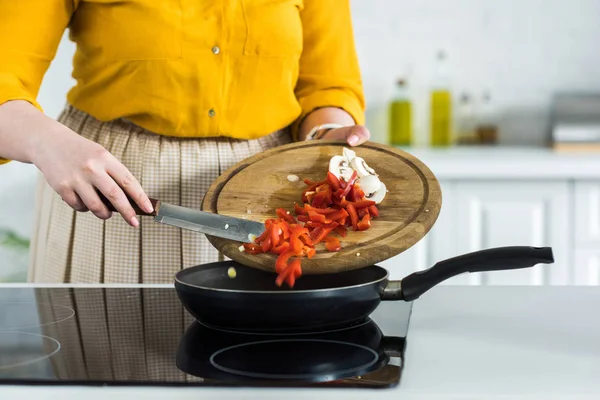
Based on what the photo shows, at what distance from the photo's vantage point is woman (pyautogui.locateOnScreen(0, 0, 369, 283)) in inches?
52.3

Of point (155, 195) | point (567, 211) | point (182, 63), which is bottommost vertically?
point (567, 211)

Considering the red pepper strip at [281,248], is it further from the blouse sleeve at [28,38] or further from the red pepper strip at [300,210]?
the blouse sleeve at [28,38]

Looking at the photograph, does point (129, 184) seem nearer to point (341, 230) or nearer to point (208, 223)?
point (208, 223)

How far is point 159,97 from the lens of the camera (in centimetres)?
135

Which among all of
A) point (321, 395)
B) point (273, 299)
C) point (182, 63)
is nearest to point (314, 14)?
point (182, 63)

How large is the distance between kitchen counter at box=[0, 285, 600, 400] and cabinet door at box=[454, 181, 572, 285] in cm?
143

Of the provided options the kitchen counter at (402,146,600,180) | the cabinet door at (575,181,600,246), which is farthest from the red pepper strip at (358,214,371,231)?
the cabinet door at (575,181,600,246)

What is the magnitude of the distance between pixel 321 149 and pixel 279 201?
0.15m

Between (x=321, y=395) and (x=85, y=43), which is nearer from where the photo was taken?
(x=321, y=395)

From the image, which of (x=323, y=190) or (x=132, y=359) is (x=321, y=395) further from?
(x=323, y=190)

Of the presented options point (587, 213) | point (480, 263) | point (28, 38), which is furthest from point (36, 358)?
point (587, 213)

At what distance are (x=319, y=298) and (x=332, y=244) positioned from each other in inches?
9.5

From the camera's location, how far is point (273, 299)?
0.81 metres

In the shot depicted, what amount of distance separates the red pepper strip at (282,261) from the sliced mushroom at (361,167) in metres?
0.26
